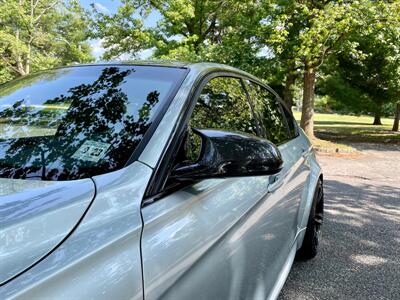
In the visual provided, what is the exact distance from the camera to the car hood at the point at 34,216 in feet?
2.98

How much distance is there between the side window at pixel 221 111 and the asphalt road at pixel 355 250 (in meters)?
1.51

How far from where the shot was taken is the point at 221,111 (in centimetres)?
221

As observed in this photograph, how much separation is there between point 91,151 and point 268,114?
1.78 meters

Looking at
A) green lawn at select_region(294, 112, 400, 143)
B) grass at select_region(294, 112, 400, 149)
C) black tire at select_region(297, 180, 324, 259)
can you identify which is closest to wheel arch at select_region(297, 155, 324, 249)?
black tire at select_region(297, 180, 324, 259)

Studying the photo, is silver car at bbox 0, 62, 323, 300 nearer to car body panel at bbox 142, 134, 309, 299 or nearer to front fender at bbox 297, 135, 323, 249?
car body panel at bbox 142, 134, 309, 299

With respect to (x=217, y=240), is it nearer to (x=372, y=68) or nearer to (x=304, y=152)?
(x=304, y=152)

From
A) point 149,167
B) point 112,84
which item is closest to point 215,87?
point 112,84

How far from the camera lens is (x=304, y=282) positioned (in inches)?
130

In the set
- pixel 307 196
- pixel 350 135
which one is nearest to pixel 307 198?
pixel 307 196

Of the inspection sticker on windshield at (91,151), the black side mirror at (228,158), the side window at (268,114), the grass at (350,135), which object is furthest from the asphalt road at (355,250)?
the grass at (350,135)

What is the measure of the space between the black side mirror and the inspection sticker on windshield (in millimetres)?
279

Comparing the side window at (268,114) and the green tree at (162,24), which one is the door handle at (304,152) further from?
the green tree at (162,24)

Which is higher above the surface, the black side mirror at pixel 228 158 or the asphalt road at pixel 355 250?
the black side mirror at pixel 228 158

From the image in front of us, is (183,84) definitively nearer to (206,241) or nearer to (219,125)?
(219,125)
